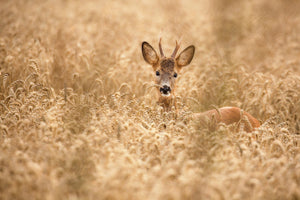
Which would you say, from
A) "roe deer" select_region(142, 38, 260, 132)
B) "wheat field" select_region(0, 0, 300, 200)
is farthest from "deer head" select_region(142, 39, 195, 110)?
"wheat field" select_region(0, 0, 300, 200)

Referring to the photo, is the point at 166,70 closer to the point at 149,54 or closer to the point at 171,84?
the point at 171,84

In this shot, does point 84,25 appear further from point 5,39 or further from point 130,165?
point 130,165

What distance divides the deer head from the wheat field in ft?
0.98

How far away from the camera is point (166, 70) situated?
5.17m

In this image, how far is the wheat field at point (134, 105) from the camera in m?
2.98

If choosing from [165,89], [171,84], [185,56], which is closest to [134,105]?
[165,89]

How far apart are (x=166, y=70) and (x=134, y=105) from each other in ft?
3.10

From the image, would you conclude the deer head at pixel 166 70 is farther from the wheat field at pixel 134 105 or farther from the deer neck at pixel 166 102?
the wheat field at pixel 134 105

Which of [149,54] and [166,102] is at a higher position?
[149,54]

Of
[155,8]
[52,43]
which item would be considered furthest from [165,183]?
[155,8]

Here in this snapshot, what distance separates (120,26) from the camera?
384 inches

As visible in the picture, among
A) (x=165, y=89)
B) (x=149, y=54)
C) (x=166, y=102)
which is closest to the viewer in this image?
(x=165, y=89)

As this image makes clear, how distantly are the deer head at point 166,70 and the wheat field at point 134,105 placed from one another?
0.98ft

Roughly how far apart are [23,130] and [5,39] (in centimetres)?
369
